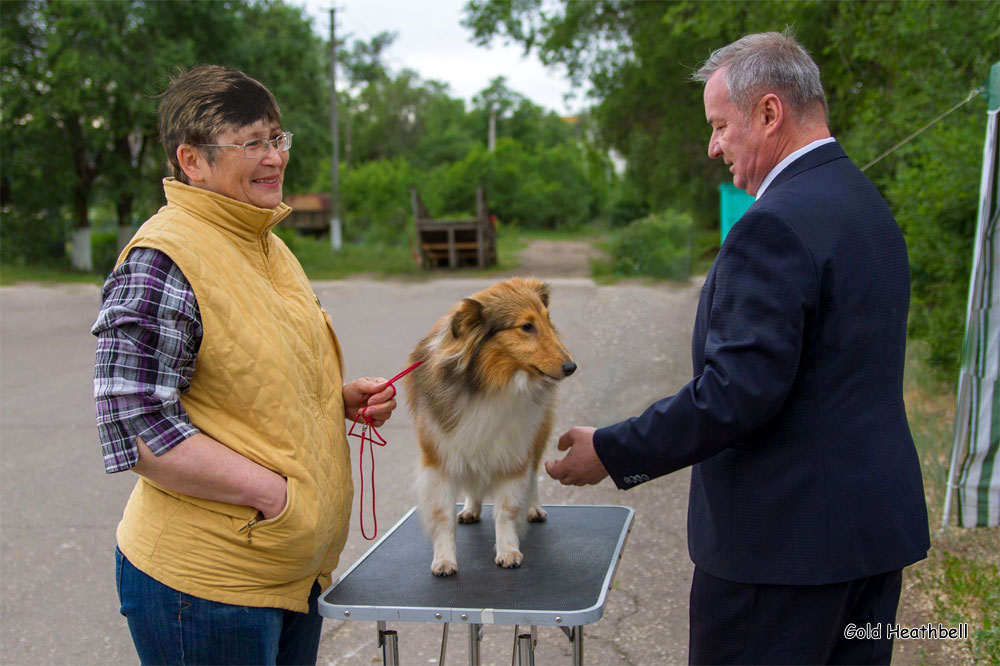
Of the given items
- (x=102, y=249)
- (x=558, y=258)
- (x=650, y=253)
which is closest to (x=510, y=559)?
(x=650, y=253)

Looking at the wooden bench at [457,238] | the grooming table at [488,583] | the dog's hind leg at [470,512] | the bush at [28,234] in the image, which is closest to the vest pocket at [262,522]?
the grooming table at [488,583]

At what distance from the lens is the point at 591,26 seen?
58.6 feet

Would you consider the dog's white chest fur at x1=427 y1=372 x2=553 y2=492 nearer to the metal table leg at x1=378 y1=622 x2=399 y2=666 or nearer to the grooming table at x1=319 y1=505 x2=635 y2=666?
the grooming table at x1=319 y1=505 x2=635 y2=666

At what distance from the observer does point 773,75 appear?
7.14ft

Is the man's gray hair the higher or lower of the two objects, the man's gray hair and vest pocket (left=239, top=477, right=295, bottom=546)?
the higher

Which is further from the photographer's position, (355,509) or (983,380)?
(355,509)

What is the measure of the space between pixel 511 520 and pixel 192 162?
1590mm

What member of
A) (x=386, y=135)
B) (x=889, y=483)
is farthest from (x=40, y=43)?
(x=386, y=135)

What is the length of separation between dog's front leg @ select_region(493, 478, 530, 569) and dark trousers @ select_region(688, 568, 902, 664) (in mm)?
723

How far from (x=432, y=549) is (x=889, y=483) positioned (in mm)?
1557

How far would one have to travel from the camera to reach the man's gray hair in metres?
2.18

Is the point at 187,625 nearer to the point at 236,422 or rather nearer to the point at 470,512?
the point at 236,422

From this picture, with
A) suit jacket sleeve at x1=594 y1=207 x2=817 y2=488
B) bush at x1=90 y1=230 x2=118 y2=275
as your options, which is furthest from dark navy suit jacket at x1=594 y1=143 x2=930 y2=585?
bush at x1=90 y1=230 x2=118 y2=275

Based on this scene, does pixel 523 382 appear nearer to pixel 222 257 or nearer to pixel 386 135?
pixel 222 257
